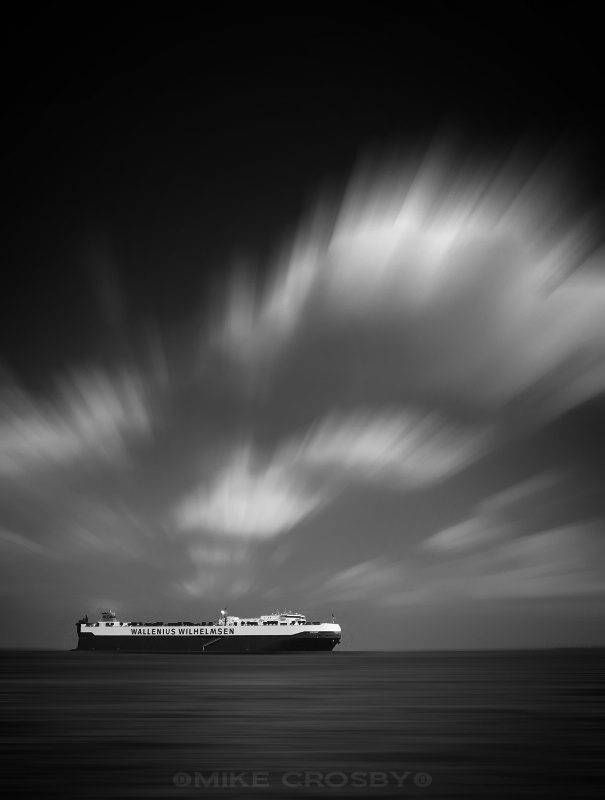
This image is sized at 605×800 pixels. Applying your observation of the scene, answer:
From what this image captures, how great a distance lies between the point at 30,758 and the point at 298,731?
16371 millimetres

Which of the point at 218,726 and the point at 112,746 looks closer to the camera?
the point at 112,746

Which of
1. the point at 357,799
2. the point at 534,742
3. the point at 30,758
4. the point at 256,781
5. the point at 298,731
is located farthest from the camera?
the point at 298,731

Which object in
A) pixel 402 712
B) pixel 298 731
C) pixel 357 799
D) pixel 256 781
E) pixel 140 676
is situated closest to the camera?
pixel 357 799

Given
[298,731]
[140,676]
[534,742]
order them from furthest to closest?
[140,676] < [298,731] < [534,742]

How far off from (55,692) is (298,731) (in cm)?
4457

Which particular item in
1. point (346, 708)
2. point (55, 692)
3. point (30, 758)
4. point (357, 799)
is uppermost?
point (55, 692)

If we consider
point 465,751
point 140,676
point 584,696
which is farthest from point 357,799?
point 140,676

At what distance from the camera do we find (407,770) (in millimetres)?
37781

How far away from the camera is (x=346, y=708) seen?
68.4m

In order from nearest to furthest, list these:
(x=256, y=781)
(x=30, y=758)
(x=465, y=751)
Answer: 1. (x=256, y=781)
2. (x=30, y=758)
3. (x=465, y=751)

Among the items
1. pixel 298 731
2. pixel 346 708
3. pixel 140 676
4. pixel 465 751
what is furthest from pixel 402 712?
pixel 140 676

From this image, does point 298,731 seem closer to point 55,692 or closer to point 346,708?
point 346,708

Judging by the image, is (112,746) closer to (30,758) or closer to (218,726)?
(30,758)

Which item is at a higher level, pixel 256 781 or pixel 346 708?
pixel 346 708
